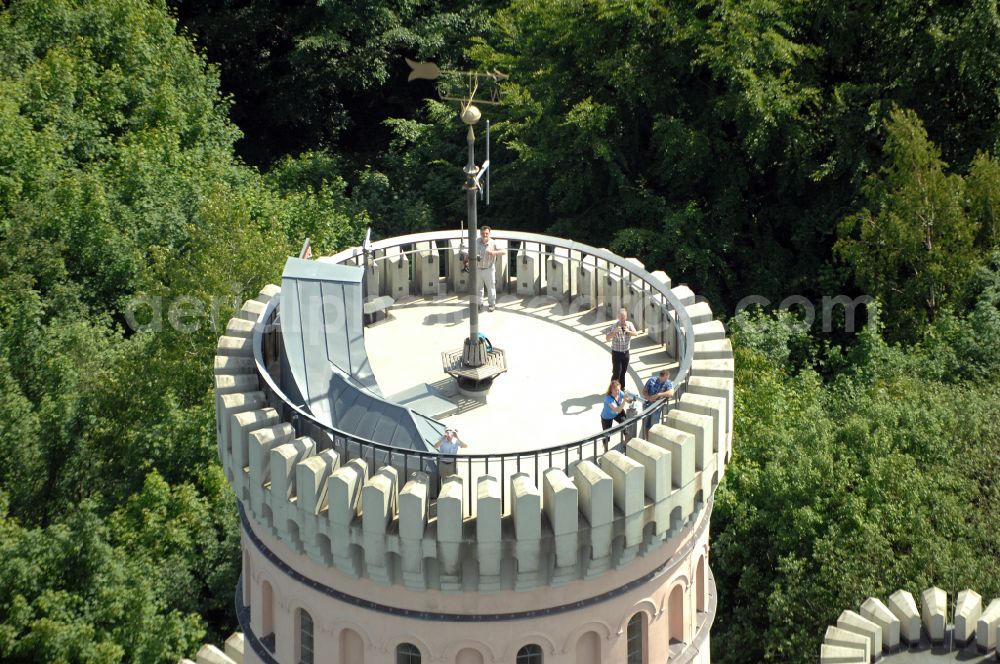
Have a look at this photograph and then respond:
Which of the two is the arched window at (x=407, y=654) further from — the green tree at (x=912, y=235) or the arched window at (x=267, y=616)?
the green tree at (x=912, y=235)

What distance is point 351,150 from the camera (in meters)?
86.4

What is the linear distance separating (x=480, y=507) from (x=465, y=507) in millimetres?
977

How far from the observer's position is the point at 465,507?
24.0 meters

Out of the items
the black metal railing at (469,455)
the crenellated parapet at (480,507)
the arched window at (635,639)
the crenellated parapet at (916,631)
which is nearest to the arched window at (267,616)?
the crenellated parapet at (480,507)

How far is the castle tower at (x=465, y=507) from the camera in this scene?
77.4ft

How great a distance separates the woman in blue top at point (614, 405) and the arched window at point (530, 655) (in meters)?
3.95

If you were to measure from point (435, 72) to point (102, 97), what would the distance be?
148 ft

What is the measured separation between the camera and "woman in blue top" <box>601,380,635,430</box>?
2581 cm

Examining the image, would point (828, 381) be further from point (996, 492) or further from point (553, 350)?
point (553, 350)

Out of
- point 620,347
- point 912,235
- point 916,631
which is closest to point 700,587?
point 620,347

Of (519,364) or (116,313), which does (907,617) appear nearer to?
(519,364)

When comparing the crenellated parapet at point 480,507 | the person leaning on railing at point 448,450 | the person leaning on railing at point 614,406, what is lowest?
the crenellated parapet at point 480,507

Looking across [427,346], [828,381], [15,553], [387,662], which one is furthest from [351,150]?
[387,662]

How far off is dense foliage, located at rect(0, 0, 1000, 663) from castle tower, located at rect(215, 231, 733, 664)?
16.5m
